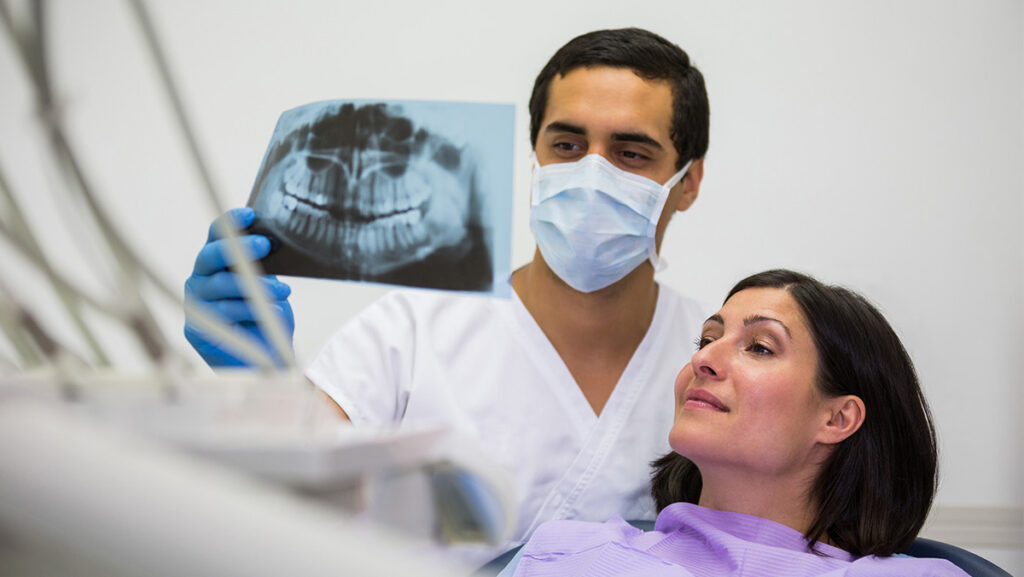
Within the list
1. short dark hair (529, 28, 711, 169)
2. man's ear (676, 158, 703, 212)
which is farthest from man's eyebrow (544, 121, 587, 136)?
man's ear (676, 158, 703, 212)

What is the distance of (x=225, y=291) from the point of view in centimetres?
116

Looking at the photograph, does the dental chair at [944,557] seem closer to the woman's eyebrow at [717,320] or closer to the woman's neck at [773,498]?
the woman's neck at [773,498]

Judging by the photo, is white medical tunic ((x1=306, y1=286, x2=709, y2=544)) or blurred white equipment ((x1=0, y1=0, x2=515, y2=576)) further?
white medical tunic ((x1=306, y1=286, x2=709, y2=544))

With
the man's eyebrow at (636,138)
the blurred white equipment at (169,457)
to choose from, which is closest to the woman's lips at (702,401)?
the man's eyebrow at (636,138)

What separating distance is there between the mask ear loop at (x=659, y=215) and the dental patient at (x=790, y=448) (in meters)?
0.26

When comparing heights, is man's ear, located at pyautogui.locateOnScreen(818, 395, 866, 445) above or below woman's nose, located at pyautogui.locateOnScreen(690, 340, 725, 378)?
below

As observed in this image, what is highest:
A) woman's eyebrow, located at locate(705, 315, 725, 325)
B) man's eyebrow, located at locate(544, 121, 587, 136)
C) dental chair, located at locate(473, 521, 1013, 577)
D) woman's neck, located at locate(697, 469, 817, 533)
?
A: man's eyebrow, located at locate(544, 121, 587, 136)

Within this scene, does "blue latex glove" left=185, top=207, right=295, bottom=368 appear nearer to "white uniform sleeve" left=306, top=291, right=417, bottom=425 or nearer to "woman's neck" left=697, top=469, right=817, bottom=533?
"white uniform sleeve" left=306, top=291, right=417, bottom=425

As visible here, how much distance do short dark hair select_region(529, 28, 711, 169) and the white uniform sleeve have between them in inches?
19.5

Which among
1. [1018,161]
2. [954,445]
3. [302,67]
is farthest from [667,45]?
[954,445]

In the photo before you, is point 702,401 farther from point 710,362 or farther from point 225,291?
point 225,291

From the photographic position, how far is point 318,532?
23cm

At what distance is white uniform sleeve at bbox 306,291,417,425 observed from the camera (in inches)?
61.0

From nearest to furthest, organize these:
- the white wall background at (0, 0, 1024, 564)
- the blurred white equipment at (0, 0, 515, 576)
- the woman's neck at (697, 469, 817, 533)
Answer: the blurred white equipment at (0, 0, 515, 576), the woman's neck at (697, 469, 817, 533), the white wall background at (0, 0, 1024, 564)
